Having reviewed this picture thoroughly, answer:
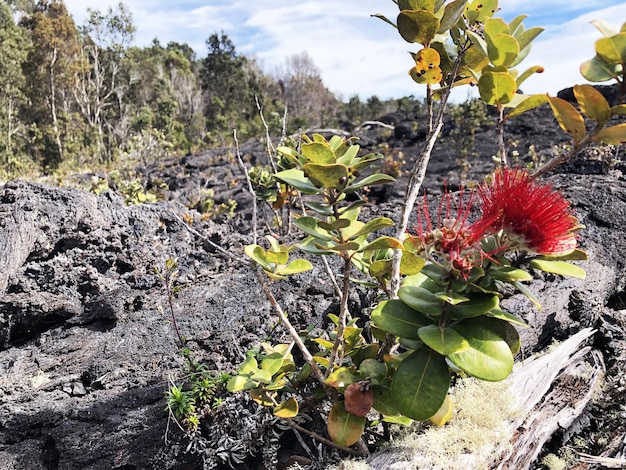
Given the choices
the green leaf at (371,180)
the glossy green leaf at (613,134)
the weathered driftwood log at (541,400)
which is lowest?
the weathered driftwood log at (541,400)

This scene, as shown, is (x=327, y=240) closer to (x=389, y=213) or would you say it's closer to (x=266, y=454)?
(x=266, y=454)

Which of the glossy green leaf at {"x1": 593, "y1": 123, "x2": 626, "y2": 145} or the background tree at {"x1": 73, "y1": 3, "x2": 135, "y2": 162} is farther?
the background tree at {"x1": 73, "y1": 3, "x2": 135, "y2": 162}

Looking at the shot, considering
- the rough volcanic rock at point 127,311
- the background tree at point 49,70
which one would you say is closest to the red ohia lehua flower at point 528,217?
the rough volcanic rock at point 127,311

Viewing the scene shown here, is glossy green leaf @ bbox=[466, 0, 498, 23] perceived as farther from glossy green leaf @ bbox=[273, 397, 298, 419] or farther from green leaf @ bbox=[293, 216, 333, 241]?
glossy green leaf @ bbox=[273, 397, 298, 419]

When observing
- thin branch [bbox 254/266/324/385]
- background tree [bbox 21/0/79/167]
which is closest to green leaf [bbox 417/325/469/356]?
thin branch [bbox 254/266/324/385]

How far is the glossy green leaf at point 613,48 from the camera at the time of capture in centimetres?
70

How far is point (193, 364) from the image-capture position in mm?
1559

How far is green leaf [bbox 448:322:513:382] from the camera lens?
2.48 feet

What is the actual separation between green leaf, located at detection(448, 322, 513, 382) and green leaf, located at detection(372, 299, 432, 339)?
84mm

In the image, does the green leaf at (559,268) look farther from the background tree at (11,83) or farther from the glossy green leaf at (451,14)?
the background tree at (11,83)

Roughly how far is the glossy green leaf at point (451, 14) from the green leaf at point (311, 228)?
46cm

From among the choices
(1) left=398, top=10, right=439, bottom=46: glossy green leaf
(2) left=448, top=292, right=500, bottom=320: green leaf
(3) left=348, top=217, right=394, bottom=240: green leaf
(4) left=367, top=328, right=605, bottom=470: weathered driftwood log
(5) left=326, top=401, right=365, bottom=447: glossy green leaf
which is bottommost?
(4) left=367, top=328, right=605, bottom=470: weathered driftwood log

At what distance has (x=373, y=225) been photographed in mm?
847

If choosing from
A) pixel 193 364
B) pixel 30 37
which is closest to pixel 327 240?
pixel 193 364
